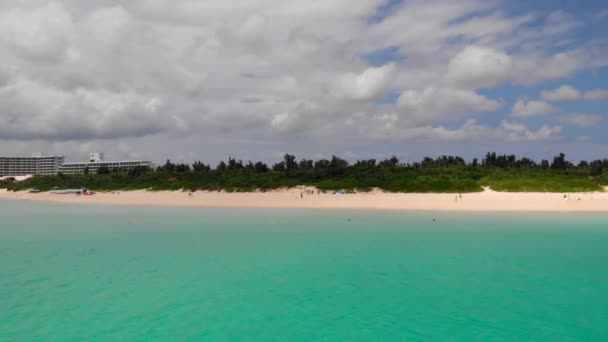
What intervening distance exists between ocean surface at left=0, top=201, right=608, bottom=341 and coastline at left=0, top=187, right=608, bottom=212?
724 inches

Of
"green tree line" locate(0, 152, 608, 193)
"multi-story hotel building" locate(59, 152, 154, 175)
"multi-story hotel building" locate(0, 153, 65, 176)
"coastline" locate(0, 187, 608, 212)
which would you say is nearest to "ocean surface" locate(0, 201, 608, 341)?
"coastline" locate(0, 187, 608, 212)

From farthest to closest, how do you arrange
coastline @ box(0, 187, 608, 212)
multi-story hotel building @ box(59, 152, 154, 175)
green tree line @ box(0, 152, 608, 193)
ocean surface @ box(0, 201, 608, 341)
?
multi-story hotel building @ box(59, 152, 154, 175) → green tree line @ box(0, 152, 608, 193) → coastline @ box(0, 187, 608, 212) → ocean surface @ box(0, 201, 608, 341)

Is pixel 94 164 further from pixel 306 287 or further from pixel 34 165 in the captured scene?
pixel 306 287

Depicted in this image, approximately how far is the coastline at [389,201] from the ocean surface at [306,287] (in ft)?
60.3

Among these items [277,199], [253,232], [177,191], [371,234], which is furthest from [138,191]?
[371,234]

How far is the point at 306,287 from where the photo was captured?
1445 centimetres

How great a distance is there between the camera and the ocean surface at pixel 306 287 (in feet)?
35.4

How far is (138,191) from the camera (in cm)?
7369

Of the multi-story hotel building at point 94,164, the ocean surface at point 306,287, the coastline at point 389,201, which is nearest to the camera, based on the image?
the ocean surface at point 306,287

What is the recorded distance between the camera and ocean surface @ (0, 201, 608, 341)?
424 inches

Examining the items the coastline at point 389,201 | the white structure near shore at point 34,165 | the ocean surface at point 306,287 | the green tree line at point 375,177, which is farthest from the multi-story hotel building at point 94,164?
the ocean surface at point 306,287

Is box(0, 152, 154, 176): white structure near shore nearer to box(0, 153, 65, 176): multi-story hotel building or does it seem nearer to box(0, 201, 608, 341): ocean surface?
box(0, 153, 65, 176): multi-story hotel building

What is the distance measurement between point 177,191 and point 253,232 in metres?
44.1

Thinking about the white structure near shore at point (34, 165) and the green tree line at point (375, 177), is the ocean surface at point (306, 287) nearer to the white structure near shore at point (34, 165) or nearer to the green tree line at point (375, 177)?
the green tree line at point (375, 177)
